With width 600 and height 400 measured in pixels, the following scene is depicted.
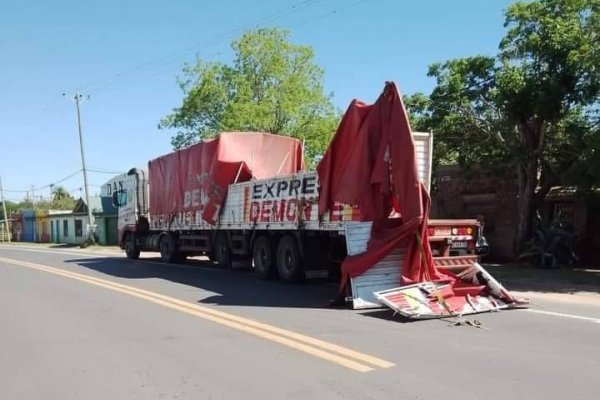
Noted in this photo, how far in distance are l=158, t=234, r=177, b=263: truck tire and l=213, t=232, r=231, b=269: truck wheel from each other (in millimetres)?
3962

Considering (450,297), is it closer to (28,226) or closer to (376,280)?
(376,280)

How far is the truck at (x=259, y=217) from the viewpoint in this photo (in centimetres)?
1197

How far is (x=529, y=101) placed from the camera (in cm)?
1681

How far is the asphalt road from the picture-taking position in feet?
19.7

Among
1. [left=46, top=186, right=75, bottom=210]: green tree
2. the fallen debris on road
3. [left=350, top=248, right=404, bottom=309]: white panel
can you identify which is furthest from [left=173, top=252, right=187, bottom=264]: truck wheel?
[left=46, top=186, right=75, bottom=210]: green tree

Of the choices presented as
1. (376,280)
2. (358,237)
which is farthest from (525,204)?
(376,280)

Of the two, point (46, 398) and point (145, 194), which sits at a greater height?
point (145, 194)

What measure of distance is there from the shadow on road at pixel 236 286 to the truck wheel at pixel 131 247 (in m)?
4.22

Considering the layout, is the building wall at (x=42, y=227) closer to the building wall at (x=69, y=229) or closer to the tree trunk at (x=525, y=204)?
the building wall at (x=69, y=229)

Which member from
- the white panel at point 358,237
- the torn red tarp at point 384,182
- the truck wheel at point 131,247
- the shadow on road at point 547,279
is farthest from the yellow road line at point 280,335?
the truck wheel at point 131,247

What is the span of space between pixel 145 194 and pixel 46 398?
1972cm

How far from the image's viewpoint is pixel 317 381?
6211 millimetres

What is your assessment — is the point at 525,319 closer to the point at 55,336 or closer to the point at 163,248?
the point at 55,336

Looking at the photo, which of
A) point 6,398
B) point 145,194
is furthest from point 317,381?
point 145,194
